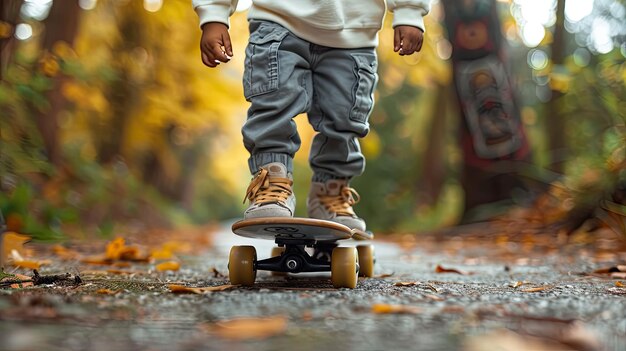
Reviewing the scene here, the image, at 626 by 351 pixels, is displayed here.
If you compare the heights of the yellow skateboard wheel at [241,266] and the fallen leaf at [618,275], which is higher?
the yellow skateboard wheel at [241,266]

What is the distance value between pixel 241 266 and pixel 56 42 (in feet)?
16.5

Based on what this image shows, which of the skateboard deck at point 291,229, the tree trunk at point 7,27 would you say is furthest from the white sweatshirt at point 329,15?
the tree trunk at point 7,27

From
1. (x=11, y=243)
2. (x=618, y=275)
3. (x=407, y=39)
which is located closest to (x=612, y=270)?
(x=618, y=275)

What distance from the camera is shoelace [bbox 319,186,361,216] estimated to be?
256 centimetres

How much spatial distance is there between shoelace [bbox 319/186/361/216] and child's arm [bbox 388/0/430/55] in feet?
1.95

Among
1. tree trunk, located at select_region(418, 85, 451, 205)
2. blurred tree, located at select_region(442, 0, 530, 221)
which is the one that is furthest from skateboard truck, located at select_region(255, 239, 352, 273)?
tree trunk, located at select_region(418, 85, 451, 205)

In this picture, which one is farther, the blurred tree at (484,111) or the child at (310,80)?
the blurred tree at (484,111)

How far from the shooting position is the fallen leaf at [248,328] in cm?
121

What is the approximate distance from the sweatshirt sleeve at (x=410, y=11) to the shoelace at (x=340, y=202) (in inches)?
27.0

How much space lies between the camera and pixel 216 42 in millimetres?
2336

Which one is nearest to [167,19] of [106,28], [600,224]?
[106,28]

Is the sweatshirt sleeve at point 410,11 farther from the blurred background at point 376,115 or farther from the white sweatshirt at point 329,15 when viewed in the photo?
the blurred background at point 376,115

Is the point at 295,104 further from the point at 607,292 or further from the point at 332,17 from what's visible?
the point at 607,292

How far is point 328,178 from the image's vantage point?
262cm
